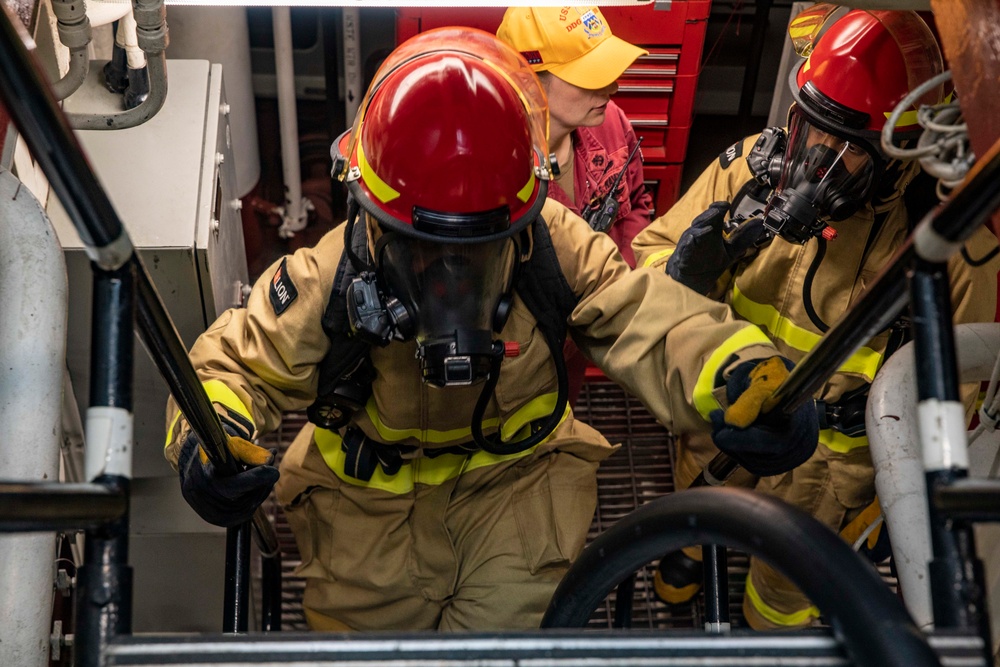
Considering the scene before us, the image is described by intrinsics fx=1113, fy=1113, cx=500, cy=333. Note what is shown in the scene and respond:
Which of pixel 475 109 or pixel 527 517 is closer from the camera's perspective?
pixel 475 109

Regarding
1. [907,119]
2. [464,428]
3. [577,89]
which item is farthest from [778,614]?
[577,89]

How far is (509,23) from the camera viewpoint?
3814 millimetres

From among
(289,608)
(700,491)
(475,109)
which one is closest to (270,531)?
(289,608)

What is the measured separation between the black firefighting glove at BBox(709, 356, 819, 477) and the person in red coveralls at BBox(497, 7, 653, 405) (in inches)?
53.4

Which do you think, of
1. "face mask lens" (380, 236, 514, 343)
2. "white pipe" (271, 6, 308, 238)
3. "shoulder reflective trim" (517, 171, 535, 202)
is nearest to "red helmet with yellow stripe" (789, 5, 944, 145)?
"shoulder reflective trim" (517, 171, 535, 202)

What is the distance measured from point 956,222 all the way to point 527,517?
1934mm

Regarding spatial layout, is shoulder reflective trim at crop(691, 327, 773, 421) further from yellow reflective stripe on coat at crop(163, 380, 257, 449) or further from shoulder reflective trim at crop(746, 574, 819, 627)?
shoulder reflective trim at crop(746, 574, 819, 627)

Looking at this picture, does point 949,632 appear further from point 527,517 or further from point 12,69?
point 527,517

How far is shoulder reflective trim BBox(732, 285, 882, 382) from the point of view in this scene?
310 cm

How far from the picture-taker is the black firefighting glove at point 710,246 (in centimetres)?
304

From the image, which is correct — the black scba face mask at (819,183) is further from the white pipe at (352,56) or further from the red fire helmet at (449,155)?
the white pipe at (352,56)

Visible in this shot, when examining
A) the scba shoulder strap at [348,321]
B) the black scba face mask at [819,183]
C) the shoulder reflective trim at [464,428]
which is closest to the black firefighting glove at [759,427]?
the scba shoulder strap at [348,321]

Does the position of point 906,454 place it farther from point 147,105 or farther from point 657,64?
point 657,64

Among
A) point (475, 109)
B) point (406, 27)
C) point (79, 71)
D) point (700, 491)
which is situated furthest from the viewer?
point (406, 27)
